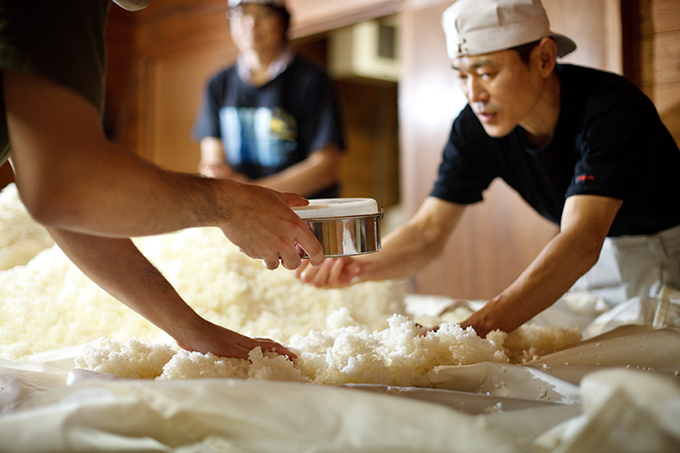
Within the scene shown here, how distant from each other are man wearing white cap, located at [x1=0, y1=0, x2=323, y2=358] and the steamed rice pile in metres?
0.20

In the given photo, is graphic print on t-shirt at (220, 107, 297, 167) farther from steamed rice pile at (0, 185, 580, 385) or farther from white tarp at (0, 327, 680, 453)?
white tarp at (0, 327, 680, 453)

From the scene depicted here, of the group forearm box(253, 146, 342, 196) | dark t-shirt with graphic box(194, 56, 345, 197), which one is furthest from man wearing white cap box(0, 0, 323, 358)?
dark t-shirt with graphic box(194, 56, 345, 197)

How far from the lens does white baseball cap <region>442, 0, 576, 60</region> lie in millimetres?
1132

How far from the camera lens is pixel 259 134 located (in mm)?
2514

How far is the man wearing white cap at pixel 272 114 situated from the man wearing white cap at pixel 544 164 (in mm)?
958

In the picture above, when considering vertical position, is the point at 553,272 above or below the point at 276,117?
below

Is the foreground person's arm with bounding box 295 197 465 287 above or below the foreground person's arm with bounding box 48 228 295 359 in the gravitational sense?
below

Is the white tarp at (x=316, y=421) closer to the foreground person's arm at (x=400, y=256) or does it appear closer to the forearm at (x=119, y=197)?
the forearm at (x=119, y=197)

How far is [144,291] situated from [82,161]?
0.35m

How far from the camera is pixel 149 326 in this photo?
1.16 m

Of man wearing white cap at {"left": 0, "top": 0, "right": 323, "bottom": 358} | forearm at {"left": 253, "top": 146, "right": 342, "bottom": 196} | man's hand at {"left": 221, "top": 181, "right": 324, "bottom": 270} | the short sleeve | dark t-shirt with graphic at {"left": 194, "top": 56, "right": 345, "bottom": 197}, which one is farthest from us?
dark t-shirt with graphic at {"left": 194, "top": 56, "right": 345, "bottom": 197}

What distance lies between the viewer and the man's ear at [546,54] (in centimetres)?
118

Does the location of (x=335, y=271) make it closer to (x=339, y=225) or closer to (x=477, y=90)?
(x=339, y=225)

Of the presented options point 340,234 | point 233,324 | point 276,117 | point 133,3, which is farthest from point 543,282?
point 276,117
